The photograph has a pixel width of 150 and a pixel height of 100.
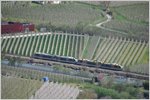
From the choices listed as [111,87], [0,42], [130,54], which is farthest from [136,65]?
[0,42]

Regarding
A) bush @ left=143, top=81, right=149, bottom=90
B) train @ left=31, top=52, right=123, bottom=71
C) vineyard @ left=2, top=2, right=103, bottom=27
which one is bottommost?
bush @ left=143, top=81, right=149, bottom=90

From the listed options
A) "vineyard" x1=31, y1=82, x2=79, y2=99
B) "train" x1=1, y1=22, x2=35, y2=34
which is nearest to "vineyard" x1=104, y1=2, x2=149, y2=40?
"train" x1=1, y1=22, x2=35, y2=34

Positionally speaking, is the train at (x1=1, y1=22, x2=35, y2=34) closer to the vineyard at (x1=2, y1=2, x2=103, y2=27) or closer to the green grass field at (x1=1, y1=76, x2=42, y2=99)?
the vineyard at (x1=2, y1=2, x2=103, y2=27)

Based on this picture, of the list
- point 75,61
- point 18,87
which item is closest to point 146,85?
point 75,61

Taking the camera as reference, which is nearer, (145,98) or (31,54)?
(145,98)

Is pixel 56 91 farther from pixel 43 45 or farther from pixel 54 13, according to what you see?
pixel 54 13

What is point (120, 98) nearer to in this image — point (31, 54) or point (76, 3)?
point (31, 54)
